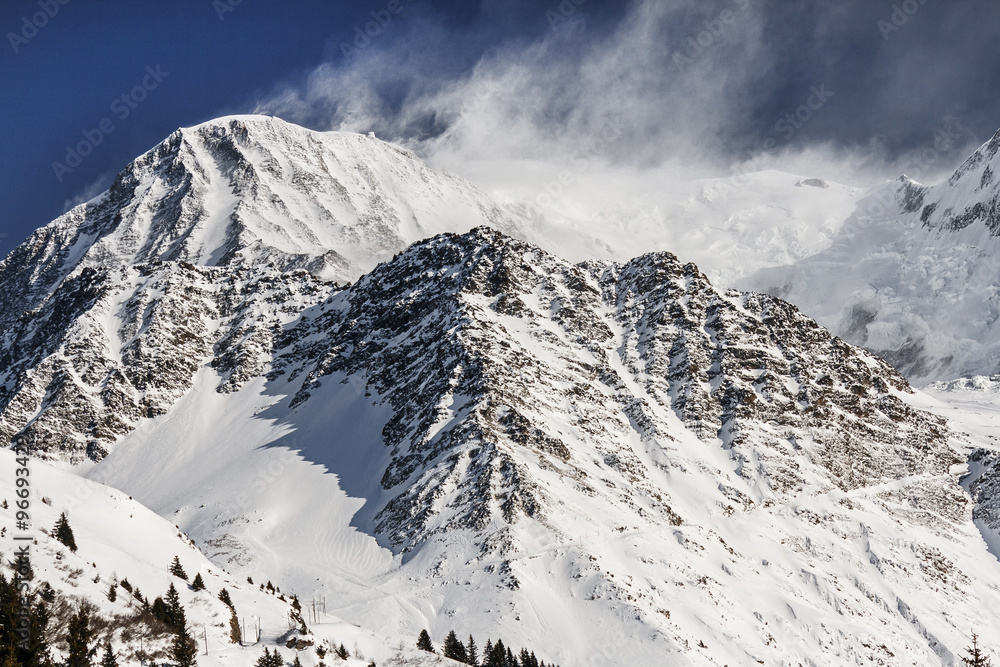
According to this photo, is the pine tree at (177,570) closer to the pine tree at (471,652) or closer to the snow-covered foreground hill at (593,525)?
the pine tree at (471,652)

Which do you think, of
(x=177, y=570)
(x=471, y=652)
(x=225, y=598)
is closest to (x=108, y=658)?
(x=225, y=598)

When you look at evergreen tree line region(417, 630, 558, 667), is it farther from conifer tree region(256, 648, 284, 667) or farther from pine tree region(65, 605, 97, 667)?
pine tree region(65, 605, 97, 667)

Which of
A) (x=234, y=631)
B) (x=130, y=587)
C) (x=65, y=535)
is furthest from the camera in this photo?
(x=65, y=535)

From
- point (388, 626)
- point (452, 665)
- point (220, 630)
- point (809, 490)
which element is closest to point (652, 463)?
point (809, 490)

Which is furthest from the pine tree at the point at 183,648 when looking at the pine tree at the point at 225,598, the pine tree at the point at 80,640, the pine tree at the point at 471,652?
the pine tree at the point at 471,652

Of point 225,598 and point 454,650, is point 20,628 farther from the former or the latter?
point 454,650

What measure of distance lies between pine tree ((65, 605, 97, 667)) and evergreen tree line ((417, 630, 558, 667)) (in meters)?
45.6

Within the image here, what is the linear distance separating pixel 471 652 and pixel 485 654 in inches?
90.1

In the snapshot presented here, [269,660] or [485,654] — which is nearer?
[269,660]

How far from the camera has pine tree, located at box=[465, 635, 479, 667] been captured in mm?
114812

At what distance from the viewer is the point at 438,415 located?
178 metres

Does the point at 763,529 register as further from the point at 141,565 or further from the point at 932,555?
the point at 141,565

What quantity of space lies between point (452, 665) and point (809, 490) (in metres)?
117

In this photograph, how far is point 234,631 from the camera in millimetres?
82312
